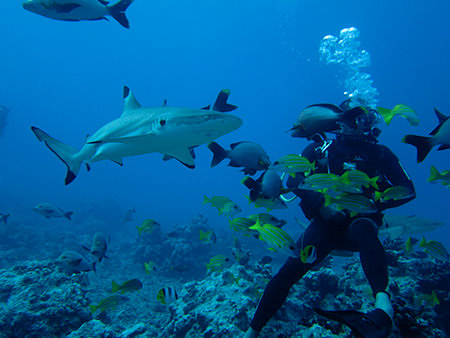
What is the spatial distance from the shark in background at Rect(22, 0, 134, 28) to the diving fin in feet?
14.6

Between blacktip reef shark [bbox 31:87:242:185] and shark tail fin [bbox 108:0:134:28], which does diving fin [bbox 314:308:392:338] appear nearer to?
blacktip reef shark [bbox 31:87:242:185]

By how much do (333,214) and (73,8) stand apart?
4.65m

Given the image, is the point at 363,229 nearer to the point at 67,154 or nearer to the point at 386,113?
the point at 386,113

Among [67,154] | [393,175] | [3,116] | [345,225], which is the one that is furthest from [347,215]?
[3,116]

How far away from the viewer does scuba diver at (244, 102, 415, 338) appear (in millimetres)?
3008

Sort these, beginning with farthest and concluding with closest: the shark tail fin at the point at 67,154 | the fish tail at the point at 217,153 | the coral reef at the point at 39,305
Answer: the coral reef at the point at 39,305
the fish tail at the point at 217,153
the shark tail fin at the point at 67,154

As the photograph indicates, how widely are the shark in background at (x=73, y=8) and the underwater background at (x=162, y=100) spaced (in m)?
5.11

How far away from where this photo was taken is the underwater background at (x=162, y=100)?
7582 millimetres

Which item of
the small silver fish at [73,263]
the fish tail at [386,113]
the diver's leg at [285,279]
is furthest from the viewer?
the small silver fish at [73,263]

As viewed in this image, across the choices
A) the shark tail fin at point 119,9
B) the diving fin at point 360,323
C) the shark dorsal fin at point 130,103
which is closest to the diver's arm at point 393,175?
the diving fin at point 360,323

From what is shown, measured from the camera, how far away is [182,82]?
140m

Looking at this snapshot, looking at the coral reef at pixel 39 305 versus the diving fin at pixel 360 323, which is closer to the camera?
the diving fin at pixel 360 323

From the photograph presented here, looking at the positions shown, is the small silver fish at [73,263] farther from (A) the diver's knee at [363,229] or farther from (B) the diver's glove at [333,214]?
(A) the diver's knee at [363,229]

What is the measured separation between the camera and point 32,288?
491 cm
